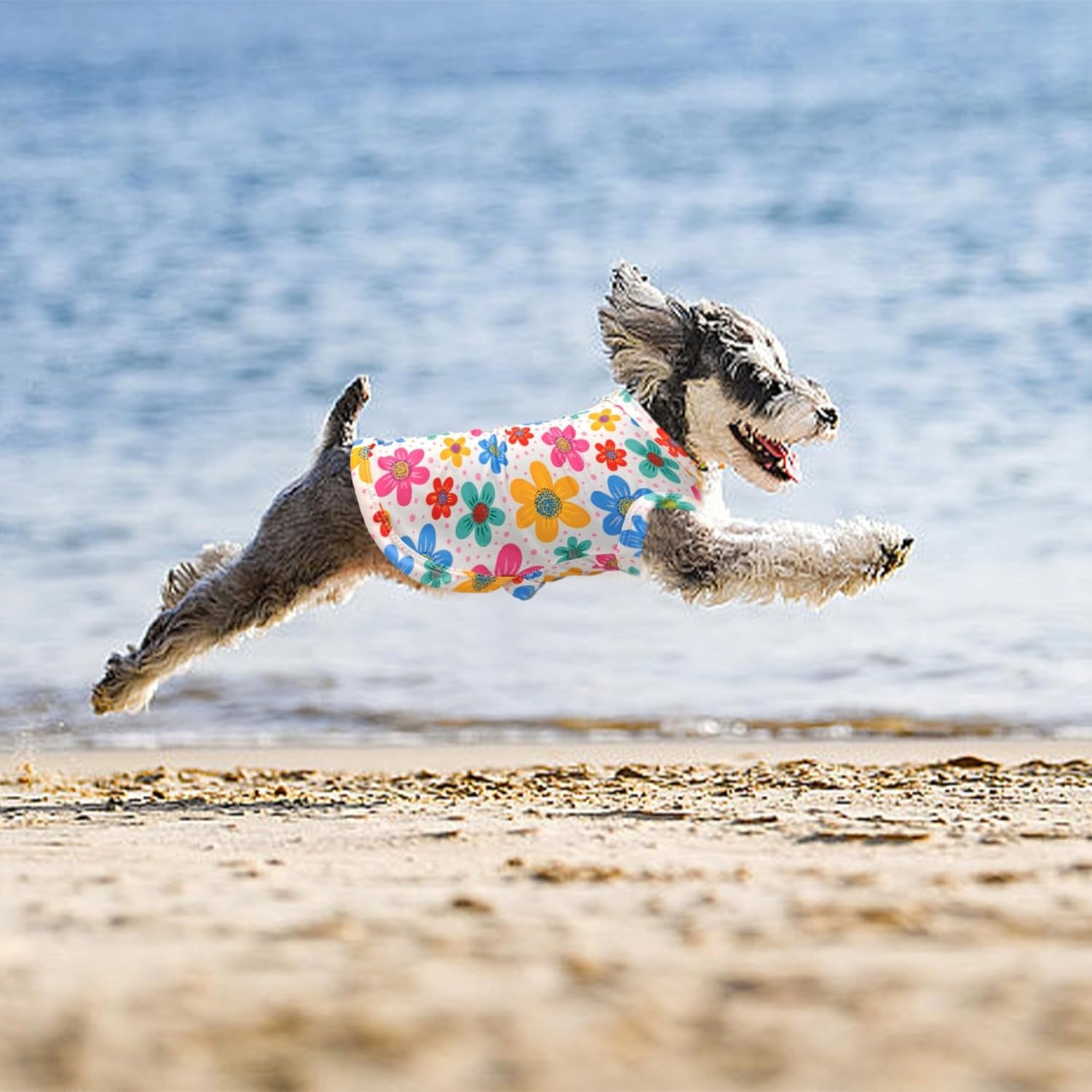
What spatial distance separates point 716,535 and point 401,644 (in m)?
2.93

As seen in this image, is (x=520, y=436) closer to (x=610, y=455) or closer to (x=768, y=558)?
(x=610, y=455)

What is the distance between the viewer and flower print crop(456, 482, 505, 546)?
571cm

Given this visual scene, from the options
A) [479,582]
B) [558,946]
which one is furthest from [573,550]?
[558,946]

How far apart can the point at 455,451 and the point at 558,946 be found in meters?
2.88

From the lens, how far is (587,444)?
579 cm

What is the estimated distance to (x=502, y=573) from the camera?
577 centimetres

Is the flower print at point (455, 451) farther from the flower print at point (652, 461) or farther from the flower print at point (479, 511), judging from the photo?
the flower print at point (652, 461)

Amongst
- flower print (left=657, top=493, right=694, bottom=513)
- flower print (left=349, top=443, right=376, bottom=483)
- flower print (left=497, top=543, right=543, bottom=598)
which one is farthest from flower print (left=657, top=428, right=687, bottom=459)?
flower print (left=349, top=443, right=376, bottom=483)

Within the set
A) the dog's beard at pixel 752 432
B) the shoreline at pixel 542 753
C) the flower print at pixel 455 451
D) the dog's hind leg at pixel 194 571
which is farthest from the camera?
the shoreline at pixel 542 753

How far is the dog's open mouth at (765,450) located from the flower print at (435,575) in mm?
951

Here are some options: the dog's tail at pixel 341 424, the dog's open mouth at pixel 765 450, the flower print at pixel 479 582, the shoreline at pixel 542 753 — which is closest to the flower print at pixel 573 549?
the flower print at pixel 479 582

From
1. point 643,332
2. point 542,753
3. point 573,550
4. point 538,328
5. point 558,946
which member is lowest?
point 558,946

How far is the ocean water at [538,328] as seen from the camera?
8023mm

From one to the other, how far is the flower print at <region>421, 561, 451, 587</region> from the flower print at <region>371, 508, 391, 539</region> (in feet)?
0.51
